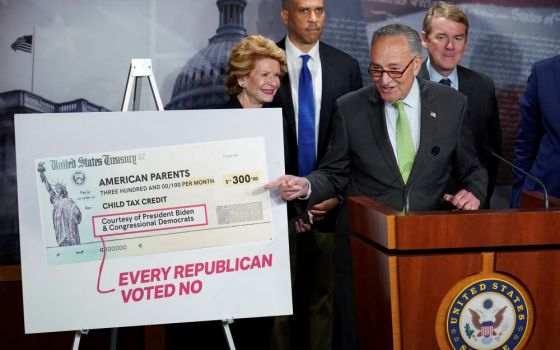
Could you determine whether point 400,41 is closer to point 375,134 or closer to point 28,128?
point 375,134

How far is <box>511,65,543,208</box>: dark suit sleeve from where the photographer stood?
14.4ft

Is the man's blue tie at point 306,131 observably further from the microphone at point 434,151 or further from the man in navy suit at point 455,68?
the microphone at point 434,151

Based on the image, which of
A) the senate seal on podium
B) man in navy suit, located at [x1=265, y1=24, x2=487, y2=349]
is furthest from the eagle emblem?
man in navy suit, located at [x1=265, y1=24, x2=487, y2=349]

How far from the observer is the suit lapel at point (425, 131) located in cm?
348

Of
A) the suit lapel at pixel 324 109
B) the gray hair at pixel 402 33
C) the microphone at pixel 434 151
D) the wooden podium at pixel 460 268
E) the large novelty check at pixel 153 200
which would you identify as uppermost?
the gray hair at pixel 402 33

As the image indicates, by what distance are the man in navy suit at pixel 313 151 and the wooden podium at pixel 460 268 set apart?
1167mm

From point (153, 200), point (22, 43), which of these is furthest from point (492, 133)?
point (22, 43)

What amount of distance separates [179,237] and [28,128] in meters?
0.69

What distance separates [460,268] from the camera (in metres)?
2.78

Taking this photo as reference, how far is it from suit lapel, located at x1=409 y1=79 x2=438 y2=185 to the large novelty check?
0.63 metres

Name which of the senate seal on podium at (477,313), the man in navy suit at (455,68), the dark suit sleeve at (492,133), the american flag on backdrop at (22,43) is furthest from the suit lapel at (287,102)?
the senate seal on podium at (477,313)

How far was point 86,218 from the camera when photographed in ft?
10.5

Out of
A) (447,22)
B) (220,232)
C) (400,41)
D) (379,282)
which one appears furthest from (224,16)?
(379,282)

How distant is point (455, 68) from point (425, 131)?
105cm
